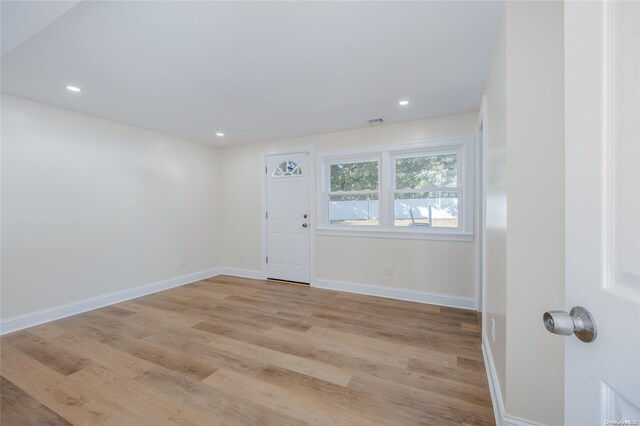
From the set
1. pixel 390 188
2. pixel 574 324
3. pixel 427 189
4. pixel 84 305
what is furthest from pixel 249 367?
pixel 427 189

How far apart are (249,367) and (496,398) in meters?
1.66

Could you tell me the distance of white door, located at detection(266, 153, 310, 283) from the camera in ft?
13.8

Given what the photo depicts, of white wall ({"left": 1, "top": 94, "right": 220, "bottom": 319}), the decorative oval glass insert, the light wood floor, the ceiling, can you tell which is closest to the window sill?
the light wood floor

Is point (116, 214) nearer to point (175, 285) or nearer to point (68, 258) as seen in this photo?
point (68, 258)

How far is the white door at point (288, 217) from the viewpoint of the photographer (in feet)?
13.8

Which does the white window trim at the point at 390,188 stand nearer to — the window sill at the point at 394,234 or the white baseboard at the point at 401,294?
the window sill at the point at 394,234

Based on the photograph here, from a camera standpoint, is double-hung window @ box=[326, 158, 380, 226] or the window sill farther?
double-hung window @ box=[326, 158, 380, 226]

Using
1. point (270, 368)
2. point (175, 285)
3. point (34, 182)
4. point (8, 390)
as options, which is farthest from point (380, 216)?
point (34, 182)

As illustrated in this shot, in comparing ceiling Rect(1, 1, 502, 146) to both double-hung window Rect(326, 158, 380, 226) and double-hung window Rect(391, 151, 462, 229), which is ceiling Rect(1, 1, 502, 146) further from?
double-hung window Rect(326, 158, 380, 226)

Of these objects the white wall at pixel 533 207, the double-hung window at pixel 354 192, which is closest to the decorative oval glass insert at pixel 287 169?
the double-hung window at pixel 354 192

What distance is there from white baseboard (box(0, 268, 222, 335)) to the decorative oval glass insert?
2.21m

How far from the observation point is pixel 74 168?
121 inches

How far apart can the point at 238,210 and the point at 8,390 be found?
332cm

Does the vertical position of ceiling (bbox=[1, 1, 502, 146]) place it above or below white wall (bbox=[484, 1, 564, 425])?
above
